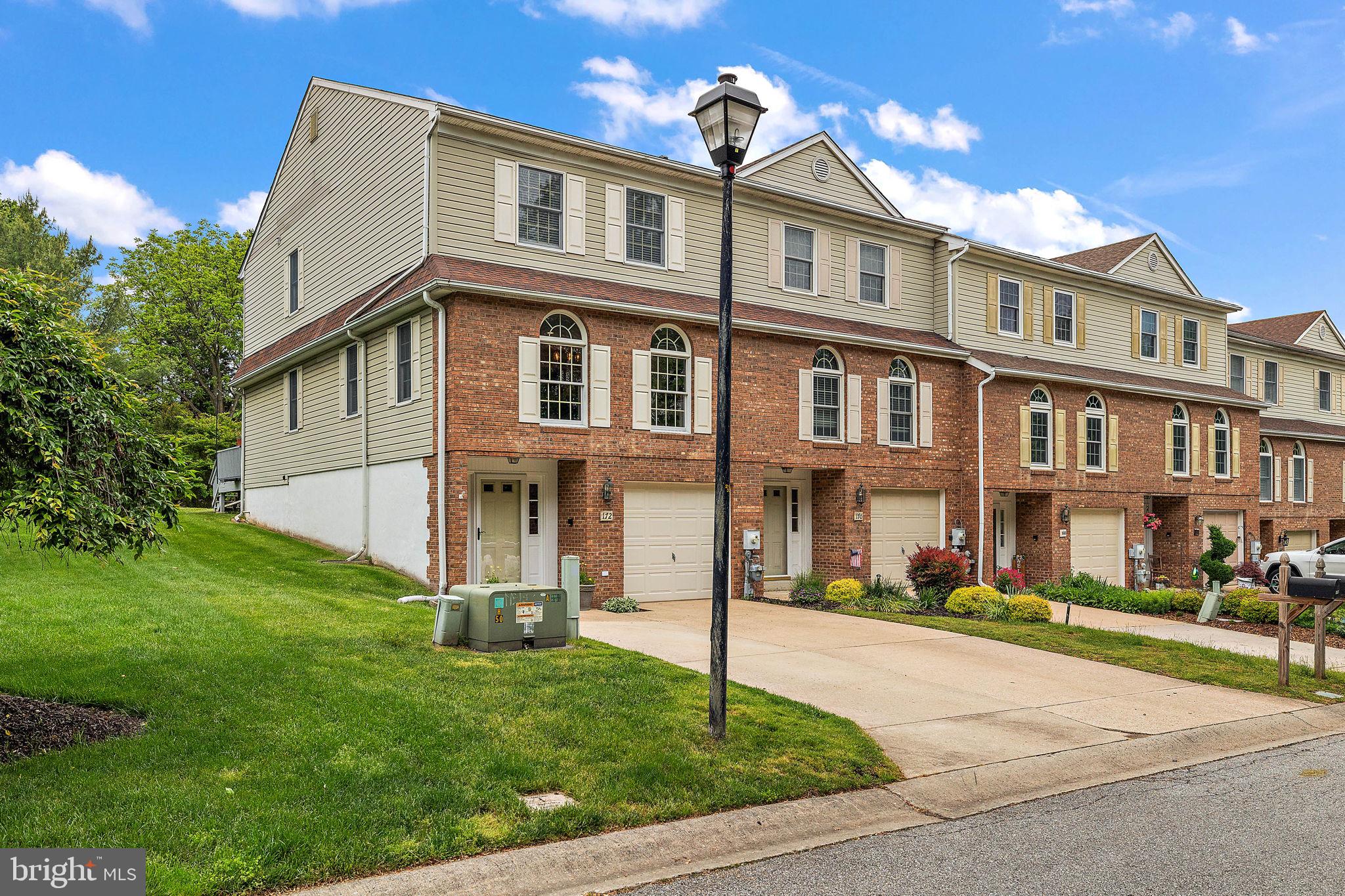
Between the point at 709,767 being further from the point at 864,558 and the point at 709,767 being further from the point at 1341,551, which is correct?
the point at 1341,551

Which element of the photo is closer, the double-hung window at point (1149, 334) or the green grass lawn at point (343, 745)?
the green grass lawn at point (343, 745)

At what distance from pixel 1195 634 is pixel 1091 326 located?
12.8 m

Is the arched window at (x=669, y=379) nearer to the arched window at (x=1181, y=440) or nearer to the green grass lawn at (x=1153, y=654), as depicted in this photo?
the green grass lawn at (x=1153, y=654)

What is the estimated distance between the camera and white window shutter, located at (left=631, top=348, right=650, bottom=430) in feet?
56.7

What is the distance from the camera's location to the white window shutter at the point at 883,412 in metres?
20.9

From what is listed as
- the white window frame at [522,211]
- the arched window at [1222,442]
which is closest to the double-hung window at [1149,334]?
the arched window at [1222,442]

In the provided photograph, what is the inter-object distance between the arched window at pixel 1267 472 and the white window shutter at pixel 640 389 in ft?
78.4

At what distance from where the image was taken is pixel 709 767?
21.6ft

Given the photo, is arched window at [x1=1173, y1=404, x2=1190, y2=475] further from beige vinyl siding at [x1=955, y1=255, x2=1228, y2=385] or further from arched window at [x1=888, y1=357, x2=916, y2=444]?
arched window at [x1=888, y1=357, x2=916, y2=444]

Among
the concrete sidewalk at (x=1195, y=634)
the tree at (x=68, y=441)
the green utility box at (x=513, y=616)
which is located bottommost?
the concrete sidewalk at (x=1195, y=634)

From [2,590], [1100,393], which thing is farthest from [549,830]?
[1100,393]

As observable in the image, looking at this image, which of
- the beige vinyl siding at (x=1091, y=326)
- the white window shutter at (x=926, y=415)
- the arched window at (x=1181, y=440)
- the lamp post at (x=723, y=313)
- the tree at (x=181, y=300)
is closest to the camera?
the lamp post at (x=723, y=313)

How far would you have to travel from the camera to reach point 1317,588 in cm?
1166

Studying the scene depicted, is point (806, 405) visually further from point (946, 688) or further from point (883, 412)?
point (946, 688)
